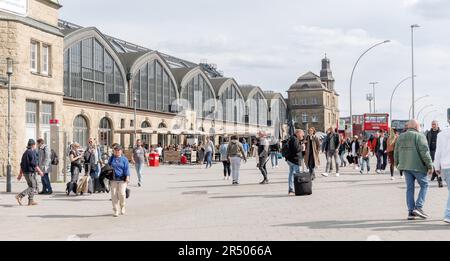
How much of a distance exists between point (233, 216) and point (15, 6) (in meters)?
7.81

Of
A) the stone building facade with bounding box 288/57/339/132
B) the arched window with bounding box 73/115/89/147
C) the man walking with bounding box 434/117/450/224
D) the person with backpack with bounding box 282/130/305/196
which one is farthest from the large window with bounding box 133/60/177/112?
the stone building facade with bounding box 288/57/339/132

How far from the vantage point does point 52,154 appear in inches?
750

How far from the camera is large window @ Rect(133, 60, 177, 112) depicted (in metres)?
55.3

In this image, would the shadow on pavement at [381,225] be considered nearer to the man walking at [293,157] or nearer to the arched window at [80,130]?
the man walking at [293,157]

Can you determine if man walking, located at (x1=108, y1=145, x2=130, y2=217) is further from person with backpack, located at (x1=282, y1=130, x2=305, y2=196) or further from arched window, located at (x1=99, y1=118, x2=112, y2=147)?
arched window, located at (x1=99, y1=118, x2=112, y2=147)

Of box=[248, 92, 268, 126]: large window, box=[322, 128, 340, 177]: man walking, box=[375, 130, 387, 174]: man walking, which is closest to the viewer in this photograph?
box=[322, 128, 340, 177]: man walking

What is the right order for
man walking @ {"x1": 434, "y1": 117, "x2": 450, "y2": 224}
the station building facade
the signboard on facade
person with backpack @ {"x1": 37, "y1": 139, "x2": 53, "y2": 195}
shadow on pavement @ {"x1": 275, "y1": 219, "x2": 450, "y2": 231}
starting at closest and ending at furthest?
the signboard on facade, shadow on pavement @ {"x1": 275, "y1": 219, "x2": 450, "y2": 231}, man walking @ {"x1": 434, "y1": 117, "x2": 450, "y2": 224}, person with backpack @ {"x1": 37, "y1": 139, "x2": 53, "y2": 195}, the station building facade

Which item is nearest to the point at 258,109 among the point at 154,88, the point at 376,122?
the point at 154,88

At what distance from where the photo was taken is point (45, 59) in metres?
28.0

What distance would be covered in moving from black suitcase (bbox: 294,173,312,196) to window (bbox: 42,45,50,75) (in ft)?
54.0

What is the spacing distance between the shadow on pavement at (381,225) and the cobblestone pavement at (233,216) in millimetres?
15
